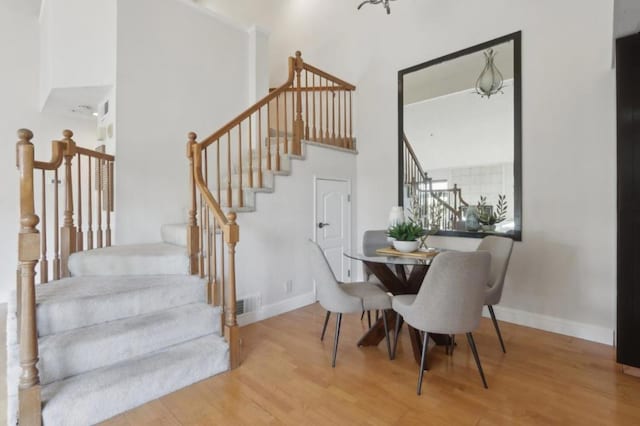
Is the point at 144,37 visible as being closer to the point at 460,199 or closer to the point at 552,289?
the point at 460,199

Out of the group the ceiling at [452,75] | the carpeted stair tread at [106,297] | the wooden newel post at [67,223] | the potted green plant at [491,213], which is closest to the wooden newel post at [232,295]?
the carpeted stair tread at [106,297]

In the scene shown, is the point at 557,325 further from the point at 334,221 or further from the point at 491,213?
the point at 334,221

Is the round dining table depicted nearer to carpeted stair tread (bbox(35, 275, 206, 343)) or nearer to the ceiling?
carpeted stair tread (bbox(35, 275, 206, 343))

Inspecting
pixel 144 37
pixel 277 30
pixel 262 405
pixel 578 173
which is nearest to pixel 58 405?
pixel 262 405

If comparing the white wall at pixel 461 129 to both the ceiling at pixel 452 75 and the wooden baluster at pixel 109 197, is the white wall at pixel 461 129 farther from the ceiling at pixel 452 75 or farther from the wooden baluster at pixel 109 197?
the wooden baluster at pixel 109 197

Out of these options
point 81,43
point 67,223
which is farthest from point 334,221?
point 81,43

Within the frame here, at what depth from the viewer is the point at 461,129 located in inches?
152

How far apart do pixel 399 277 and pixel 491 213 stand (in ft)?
4.95

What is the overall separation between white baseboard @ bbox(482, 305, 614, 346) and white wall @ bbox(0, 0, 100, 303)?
6.23 m

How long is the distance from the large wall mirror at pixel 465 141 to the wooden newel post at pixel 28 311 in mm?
3186

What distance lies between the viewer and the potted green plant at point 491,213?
3.51 metres

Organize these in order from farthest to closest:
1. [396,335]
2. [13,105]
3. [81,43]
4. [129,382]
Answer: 1. [13,105]
2. [81,43]
3. [396,335]
4. [129,382]

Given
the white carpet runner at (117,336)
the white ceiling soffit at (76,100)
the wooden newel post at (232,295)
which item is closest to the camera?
the white carpet runner at (117,336)

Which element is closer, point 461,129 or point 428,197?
point 461,129
